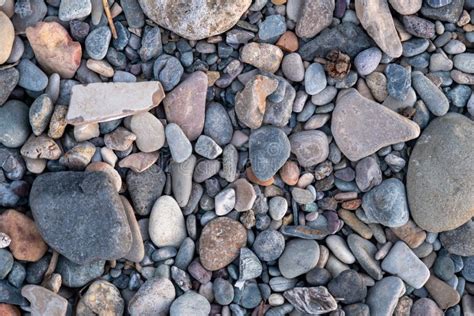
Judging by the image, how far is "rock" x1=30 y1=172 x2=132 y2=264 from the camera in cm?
144

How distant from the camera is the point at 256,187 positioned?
1570 mm

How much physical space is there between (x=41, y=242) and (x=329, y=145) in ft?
3.08

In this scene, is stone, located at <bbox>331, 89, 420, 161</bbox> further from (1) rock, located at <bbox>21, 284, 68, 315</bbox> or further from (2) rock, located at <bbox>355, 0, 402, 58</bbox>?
(1) rock, located at <bbox>21, 284, 68, 315</bbox>

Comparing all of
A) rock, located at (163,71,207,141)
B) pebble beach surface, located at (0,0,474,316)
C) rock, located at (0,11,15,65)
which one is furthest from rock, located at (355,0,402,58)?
rock, located at (0,11,15,65)

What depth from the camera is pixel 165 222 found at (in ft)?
5.03

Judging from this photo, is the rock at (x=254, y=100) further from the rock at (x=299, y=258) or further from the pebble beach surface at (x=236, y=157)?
the rock at (x=299, y=258)

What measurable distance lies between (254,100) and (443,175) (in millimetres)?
632

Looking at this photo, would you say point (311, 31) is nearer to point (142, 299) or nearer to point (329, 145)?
point (329, 145)

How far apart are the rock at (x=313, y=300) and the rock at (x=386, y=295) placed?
0.15m

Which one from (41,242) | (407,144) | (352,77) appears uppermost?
(352,77)

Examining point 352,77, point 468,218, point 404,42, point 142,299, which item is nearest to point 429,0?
point 404,42

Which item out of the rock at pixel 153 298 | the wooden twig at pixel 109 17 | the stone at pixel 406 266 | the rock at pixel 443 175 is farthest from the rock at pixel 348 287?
the wooden twig at pixel 109 17

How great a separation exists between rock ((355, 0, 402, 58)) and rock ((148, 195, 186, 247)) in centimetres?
80

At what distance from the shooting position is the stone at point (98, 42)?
147 centimetres
